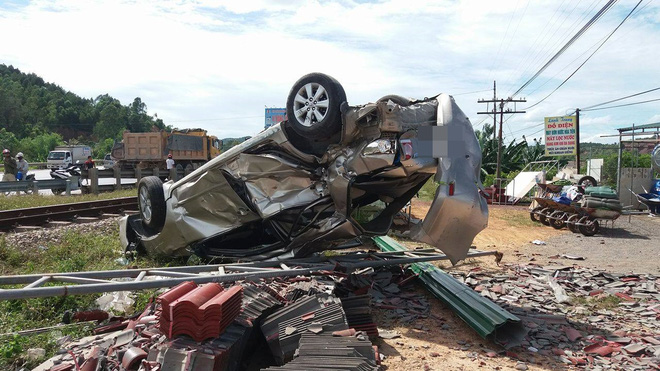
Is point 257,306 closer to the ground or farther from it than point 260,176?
closer to the ground

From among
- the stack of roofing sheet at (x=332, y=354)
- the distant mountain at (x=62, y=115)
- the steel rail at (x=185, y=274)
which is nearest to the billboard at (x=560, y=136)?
the steel rail at (x=185, y=274)

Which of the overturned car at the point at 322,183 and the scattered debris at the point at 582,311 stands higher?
the overturned car at the point at 322,183

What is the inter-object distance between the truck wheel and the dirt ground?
13.1 ft

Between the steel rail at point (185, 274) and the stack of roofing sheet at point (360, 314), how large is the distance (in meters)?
0.85

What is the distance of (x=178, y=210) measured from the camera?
7.28m

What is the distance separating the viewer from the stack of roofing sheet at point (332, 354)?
11.7 ft

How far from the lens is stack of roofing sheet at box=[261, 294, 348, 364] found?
4.11 m

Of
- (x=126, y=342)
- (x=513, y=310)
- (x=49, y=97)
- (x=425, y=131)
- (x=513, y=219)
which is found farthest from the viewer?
(x=49, y=97)

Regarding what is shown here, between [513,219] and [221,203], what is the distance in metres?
13.5

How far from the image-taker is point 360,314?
504 cm

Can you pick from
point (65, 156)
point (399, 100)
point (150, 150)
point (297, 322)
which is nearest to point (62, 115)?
point (65, 156)

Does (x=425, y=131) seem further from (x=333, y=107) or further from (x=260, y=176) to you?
(x=260, y=176)

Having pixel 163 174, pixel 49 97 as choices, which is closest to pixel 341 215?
pixel 163 174

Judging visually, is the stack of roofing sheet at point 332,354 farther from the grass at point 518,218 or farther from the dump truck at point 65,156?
the dump truck at point 65,156
